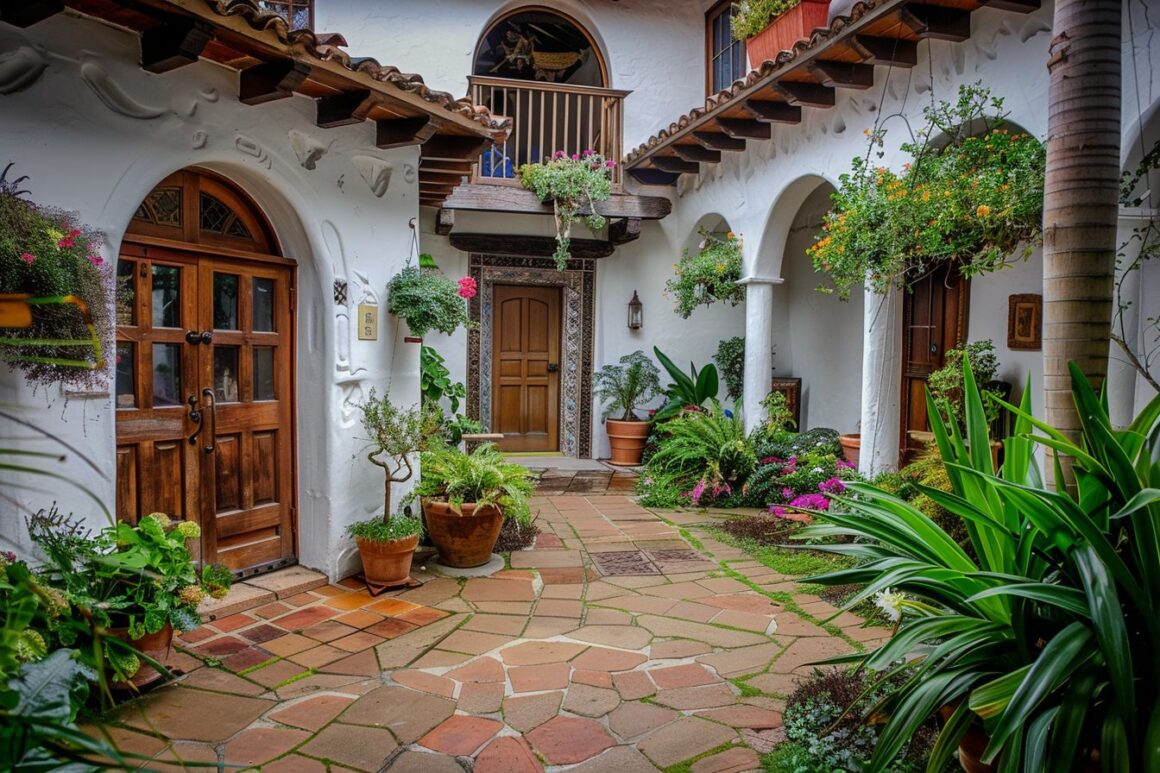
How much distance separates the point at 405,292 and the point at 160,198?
1375 millimetres

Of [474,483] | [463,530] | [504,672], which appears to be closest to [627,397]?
[474,483]

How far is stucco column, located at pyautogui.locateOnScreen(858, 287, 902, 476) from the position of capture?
570 centimetres

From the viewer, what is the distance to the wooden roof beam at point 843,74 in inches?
207

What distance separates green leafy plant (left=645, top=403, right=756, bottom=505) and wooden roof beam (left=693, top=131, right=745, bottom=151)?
246cm

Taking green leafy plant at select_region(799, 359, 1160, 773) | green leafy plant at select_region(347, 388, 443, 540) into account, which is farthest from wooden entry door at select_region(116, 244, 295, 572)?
green leafy plant at select_region(799, 359, 1160, 773)

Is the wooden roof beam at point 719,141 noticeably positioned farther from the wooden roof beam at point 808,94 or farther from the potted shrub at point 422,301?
the potted shrub at point 422,301

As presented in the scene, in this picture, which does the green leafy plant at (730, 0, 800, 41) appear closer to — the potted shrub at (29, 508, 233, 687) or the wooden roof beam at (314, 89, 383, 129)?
the wooden roof beam at (314, 89, 383, 129)

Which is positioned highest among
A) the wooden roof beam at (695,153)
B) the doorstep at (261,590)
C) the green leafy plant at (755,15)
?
the green leafy plant at (755,15)

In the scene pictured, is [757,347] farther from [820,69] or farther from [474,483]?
[474,483]

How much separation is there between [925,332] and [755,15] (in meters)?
3.22

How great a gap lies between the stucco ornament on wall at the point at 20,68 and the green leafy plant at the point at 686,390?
20.7ft

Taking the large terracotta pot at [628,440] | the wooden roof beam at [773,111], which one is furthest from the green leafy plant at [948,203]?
the large terracotta pot at [628,440]

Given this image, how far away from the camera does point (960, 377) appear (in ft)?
17.1

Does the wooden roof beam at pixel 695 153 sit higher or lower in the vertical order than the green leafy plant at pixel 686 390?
higher
